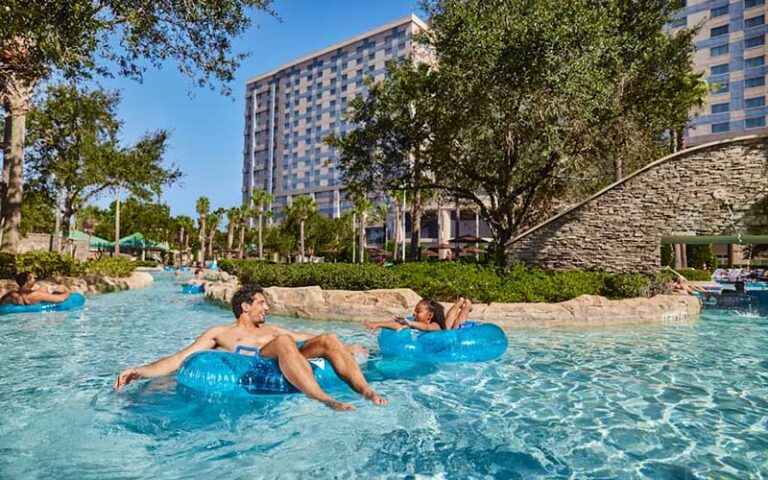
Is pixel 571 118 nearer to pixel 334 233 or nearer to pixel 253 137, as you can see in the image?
pixel 334 233

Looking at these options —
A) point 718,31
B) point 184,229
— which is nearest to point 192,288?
point 184,229

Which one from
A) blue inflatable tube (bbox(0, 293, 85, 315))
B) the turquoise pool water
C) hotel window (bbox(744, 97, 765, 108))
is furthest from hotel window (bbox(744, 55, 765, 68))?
blue inflatable tube (bbox(0, 293, 85, 315))

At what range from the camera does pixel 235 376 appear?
16.8 feet

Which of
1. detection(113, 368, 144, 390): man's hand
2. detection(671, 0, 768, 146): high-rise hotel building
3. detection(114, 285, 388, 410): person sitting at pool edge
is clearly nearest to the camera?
detection(114, 285, 388, 410): person sitting at pool edge

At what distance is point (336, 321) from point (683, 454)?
9.32 meters

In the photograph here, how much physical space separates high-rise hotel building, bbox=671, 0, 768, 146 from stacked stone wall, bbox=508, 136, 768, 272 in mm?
44342

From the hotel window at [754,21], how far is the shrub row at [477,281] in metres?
55.2

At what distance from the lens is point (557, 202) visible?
2211 centimetres

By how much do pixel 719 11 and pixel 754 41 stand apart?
5515mm

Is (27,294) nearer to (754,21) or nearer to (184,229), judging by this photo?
(184,229)

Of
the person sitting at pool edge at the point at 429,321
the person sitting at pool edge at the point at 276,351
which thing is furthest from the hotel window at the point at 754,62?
Answer: the person sitting at pool edge at the point at 276,351

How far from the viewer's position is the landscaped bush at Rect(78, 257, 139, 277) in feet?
67.3

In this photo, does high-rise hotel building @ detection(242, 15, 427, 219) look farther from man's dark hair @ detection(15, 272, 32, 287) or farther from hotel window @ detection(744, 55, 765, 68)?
man's dark hair @ detection(15, 272, 32, 287)

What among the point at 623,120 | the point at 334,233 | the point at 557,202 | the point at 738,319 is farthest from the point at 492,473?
the point at 334,233
